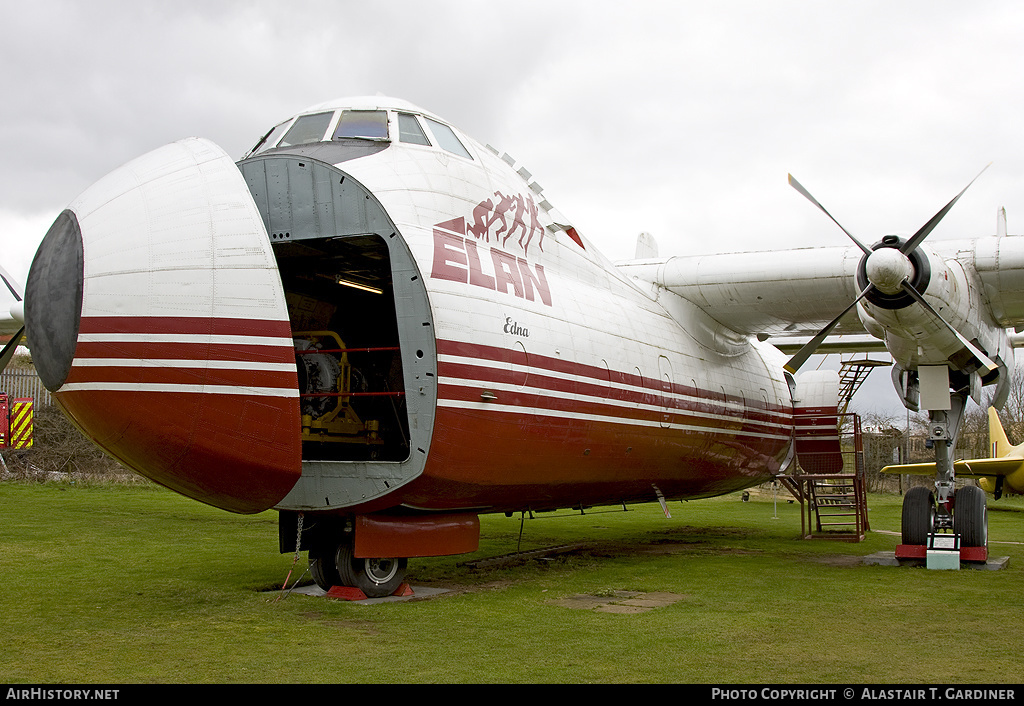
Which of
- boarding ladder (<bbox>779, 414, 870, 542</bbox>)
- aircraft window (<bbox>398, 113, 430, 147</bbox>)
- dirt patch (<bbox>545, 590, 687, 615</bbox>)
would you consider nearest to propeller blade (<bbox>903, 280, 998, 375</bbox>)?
dirt patch (<bbox>545, 590, 687, 615</bbox>)

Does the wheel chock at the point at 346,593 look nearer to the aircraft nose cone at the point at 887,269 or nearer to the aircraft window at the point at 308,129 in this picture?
the aircraft window at the point at 308,129

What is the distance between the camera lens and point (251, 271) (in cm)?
721

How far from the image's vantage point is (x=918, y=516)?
12711 mm

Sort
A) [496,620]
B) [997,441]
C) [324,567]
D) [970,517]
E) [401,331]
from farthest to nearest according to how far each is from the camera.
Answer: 1. [997,441]
2. [970,517]
3. [324,567]
4. [401,331]
5. [496,620]

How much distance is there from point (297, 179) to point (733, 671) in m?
5.93

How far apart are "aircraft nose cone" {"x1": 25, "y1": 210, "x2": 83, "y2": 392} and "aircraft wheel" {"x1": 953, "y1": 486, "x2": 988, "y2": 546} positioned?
11963 millimetres

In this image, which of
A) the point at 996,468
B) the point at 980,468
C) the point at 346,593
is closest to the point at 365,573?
the point at 346,593

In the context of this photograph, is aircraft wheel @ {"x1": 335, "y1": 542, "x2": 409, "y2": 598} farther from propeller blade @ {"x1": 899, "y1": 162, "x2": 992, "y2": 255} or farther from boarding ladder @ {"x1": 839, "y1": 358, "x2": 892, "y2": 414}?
boarding ladder @ {"x1": 839, "y1": 358, "x2": 892, "y2": 414}

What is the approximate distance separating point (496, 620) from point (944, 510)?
8.34 m

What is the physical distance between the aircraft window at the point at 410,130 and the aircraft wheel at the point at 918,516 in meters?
8.90

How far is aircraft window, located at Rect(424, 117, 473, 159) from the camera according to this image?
9594mm

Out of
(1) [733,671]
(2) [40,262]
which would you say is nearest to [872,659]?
(1) [733,671]

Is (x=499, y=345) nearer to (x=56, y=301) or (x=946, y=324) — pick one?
(x=56, y=301)

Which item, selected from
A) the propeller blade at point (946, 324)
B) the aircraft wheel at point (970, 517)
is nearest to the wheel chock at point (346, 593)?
the propeller blade at point (946, 324)
